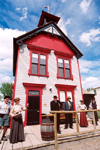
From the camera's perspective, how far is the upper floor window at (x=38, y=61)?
330 inches

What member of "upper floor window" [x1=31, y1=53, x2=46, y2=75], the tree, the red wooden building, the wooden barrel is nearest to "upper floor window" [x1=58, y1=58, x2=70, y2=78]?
the red wooden building

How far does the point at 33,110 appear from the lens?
7367 mm

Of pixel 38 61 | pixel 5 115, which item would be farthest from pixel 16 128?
pixel 38 61

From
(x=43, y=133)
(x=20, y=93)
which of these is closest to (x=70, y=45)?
(x=20, y=93)

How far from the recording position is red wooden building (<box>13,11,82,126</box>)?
24.4 feet

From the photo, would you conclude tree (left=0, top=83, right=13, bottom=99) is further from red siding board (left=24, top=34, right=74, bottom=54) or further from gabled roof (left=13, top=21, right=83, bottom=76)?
red siding board (left=24, top=34, right=74, bottom=54)

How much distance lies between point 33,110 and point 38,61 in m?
4.24

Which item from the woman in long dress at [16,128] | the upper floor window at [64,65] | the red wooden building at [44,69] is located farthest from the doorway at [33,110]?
the upper floor window at [64,65]

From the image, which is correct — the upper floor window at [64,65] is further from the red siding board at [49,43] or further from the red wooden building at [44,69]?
the red siding board at [49,43]

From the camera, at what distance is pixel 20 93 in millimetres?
7223

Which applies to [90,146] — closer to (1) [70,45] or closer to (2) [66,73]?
(2) [66,73]

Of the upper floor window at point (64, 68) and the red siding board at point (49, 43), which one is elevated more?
the red siding board at point (49, 43)

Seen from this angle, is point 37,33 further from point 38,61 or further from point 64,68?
point 64,68

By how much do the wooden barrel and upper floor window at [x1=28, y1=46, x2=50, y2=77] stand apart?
15.0ft
